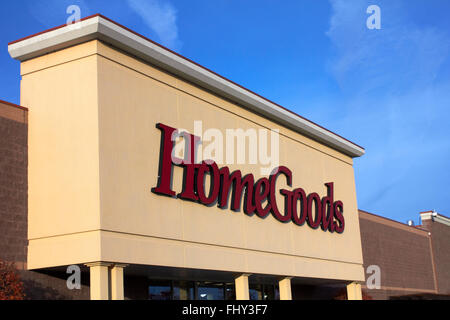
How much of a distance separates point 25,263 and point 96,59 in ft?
22.2

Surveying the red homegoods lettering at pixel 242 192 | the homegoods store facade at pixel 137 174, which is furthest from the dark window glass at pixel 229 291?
the red homegoods lettering at pixel 242 192

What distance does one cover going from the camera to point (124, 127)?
19.5 meters

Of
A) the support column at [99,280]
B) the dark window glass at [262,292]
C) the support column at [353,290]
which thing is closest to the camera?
the support column at [99,280]

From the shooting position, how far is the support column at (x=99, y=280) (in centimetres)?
1795

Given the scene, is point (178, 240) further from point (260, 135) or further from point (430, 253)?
point (430, 253)

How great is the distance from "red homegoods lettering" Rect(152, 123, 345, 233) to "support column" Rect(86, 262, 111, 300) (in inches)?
129

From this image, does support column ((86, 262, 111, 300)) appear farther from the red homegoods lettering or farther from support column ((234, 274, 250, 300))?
support column ((234, 274, 250, 300))

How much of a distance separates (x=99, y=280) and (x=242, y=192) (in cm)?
835

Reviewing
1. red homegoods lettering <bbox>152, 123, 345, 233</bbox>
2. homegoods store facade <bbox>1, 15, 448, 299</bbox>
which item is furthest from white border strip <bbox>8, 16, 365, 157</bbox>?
red homegoods lettering <bbox>152, 123, 345, 233</bbox>

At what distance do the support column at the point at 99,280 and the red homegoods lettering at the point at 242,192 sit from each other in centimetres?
328

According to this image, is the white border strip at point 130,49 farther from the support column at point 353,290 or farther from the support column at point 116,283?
the support column at point 353,290
